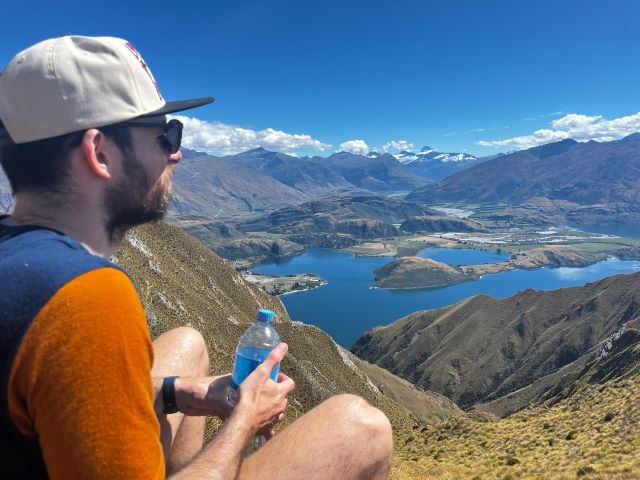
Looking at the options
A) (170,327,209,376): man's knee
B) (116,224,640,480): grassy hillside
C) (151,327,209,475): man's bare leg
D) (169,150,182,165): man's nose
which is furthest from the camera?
(116,224,640,480): grassy hillside

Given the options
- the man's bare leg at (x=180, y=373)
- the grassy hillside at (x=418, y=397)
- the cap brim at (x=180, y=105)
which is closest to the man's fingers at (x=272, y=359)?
the man's bare leg at (x=180, y=373)

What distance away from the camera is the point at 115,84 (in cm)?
351

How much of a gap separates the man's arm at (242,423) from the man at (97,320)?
1 cm

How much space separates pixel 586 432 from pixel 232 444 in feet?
97.6

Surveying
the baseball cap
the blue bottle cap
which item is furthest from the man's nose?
the blue bottle cap

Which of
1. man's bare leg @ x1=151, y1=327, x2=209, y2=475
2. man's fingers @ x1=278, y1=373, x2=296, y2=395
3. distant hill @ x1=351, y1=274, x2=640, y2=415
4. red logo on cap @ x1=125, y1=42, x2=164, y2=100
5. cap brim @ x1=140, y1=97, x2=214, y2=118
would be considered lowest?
distant hill @ x1=351, y1=274, x2=640, y2=415

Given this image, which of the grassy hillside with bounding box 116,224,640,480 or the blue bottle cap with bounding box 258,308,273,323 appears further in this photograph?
the grassy hillside with bounding box 116,224,640,480

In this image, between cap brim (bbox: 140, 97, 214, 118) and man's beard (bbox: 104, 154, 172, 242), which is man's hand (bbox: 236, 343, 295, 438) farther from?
cap brim (bbox: 140, 97, 214, 118)

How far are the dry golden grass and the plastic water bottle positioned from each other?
14.4m

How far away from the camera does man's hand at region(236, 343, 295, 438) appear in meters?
3.89

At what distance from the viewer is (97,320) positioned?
8.11 feet

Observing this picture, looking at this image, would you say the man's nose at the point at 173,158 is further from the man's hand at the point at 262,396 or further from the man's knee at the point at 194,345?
the man's knee at the point at 194,345

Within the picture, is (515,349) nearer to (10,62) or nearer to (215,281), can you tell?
(215,281)

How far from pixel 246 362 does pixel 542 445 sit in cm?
2696
